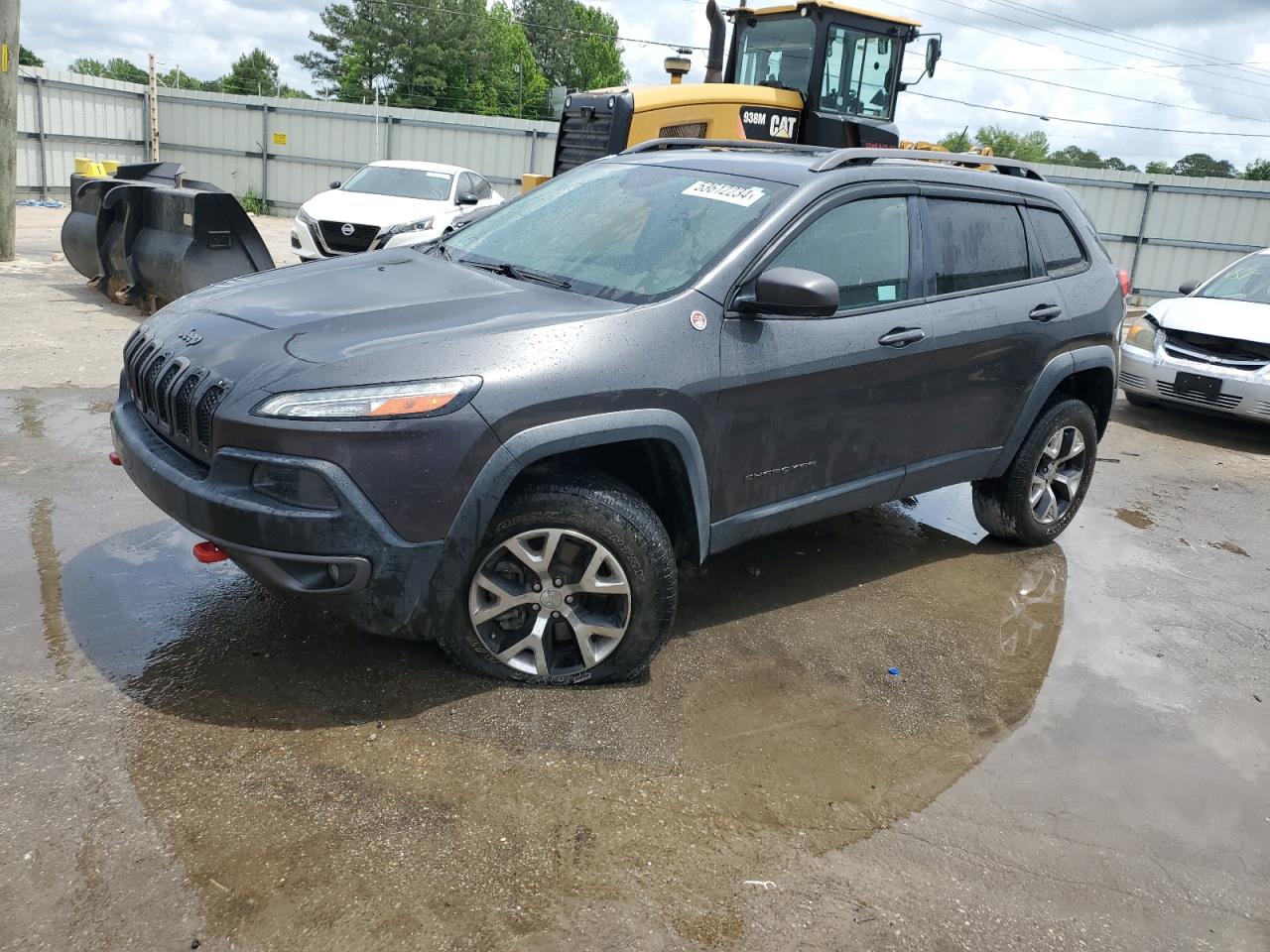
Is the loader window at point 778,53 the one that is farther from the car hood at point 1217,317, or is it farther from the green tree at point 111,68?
the green tree at point 111,68

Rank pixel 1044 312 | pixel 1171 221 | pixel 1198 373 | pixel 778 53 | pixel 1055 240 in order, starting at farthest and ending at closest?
pixel 1171 221, pixel 778 53, pixel 1198 373, pixel 1055 240, pixel 1044 312

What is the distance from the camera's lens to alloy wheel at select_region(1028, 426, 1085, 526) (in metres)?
5.23

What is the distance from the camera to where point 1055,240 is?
5117mm

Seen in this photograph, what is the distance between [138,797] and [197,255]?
6984mm

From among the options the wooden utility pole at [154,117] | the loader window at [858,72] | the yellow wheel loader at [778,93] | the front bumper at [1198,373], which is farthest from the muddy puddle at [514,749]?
the wooden utility pole at [154,117]

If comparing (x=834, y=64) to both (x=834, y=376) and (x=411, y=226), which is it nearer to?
(x=411, y=226)

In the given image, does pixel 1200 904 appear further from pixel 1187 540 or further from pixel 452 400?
pixel 1187 540

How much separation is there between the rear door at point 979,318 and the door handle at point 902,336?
0.13m

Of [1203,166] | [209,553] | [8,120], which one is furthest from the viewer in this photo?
[1203,166]

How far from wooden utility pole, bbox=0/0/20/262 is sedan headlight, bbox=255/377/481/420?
11.5m

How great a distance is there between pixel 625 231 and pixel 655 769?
79.5 inches

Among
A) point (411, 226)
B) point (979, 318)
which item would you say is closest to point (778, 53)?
point (411, 226)

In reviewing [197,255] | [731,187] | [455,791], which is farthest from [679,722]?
[197,255]

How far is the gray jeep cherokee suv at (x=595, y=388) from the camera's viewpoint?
3.00 m
